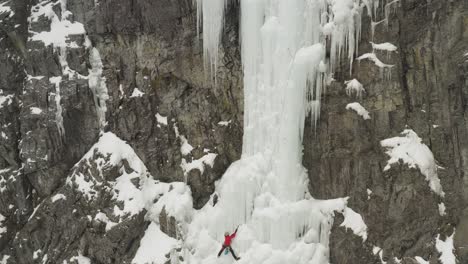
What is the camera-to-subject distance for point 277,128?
13.5m

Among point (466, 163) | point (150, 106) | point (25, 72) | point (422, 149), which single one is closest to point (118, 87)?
point (150, 106)

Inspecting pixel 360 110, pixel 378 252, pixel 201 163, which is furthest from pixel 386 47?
pixel 201 163

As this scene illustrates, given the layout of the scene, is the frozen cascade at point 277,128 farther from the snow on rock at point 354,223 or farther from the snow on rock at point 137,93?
the snow on rock at point 137,93

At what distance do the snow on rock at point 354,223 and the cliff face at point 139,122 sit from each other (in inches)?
6.3

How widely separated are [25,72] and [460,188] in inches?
483

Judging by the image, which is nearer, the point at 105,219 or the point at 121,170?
the point at 105,219

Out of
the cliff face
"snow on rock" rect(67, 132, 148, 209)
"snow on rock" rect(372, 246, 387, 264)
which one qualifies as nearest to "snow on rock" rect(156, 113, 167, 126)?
the cliff face

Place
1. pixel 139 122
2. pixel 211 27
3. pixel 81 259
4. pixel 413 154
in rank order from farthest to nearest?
pixel 139 122, pixel 81 259, pixel 211 27, pixel 413 154

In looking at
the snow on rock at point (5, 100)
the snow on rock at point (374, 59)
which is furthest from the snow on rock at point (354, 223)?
the snow on rock at point (5, 100)

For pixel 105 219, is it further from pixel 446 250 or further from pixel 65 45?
pixel 446 250

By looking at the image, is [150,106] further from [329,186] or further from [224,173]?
[329,186]

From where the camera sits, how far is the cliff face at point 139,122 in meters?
12.7

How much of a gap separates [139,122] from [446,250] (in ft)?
28.7

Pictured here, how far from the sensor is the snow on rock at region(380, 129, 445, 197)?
1230 cm
